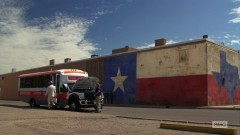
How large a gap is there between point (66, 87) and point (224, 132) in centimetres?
1359

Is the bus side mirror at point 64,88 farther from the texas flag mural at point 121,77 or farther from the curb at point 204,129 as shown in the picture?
the texas flag mural at point 121,77

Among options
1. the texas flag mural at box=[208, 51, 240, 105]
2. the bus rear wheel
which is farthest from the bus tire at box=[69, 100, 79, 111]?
the texas flag mural at box=[208, 51, 240, 105]

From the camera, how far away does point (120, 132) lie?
34.1ft

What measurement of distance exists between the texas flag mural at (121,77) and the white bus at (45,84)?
12.8m

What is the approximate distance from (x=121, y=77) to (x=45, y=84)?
49.6 feet

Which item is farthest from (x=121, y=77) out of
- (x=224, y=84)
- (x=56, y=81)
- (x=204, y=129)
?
(x=204, y=129)

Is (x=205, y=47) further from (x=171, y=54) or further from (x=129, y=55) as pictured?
(x=129, y=55)

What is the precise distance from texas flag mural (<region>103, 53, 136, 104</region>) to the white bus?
1283 cm

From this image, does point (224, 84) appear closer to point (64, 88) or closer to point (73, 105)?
point (64, 88)

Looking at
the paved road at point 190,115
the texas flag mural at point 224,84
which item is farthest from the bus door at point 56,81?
the texas flag mural at point 224,84

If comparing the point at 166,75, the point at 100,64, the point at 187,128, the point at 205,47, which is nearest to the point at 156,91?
the point at 166,75

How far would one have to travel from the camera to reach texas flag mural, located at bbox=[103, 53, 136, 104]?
3644 cm

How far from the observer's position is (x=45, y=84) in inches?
941

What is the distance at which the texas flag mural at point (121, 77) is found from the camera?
36.4 m
